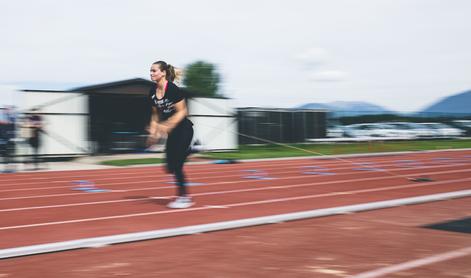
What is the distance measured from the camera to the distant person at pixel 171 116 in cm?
670

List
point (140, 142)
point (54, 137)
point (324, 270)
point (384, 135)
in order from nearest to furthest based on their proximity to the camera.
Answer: point (324, 270) → point (54, 137) → point (140, 142) → point (384, 135)

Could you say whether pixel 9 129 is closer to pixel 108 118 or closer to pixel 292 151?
pixel 108 118

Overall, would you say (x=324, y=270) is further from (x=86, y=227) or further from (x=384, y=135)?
(x=384, y=135)

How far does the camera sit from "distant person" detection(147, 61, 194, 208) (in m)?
6.70

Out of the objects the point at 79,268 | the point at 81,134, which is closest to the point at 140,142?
the point at 81,134

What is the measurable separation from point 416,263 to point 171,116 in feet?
12.3

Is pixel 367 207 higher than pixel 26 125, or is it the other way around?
pixel 26 125

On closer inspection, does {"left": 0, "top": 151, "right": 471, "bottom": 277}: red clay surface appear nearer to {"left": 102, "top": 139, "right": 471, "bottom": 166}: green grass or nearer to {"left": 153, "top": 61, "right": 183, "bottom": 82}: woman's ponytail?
{"left": 153, "top": 61, "right": 183, "bottom": 82}: woman's ponytail

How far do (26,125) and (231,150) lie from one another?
11557 millimetres

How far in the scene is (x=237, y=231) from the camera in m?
5.22

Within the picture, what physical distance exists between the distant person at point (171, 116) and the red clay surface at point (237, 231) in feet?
2.31

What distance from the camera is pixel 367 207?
21.5 ft

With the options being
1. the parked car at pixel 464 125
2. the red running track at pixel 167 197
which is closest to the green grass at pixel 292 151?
the red running track at pixel 167 197

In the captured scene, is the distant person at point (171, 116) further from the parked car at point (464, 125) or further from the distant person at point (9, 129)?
the parked car at point (464, 125)
